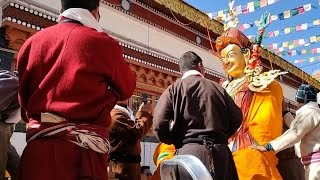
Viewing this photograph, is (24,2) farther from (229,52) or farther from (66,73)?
(66,73)

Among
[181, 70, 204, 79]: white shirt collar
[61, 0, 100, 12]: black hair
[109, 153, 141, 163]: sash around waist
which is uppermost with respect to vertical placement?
[61, 0, 100, 12]: black hair

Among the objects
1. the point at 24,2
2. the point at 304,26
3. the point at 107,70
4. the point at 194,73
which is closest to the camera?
the point at 107,70

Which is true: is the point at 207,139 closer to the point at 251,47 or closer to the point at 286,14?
the point at 251,47

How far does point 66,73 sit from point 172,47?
626 cm

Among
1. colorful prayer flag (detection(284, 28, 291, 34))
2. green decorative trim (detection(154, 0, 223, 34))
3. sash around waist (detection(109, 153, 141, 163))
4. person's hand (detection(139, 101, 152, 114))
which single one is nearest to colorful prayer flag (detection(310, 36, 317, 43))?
colorful prayer flag (detection(284, 28, 291, 34))

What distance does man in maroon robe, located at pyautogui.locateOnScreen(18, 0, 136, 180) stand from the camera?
1.54 m

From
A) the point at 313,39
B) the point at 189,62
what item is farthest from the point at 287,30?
the point at 189,62

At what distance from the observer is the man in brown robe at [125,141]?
117 inches

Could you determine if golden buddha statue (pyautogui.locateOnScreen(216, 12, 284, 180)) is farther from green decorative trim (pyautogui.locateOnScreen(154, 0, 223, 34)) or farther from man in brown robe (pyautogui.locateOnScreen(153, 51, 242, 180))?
green decorative trim (pyautogui.locateOnScreen(154, 0, 223, 34))

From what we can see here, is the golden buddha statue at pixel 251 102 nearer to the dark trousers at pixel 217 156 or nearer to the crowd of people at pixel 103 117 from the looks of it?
the crowd of people at pixel 103 117

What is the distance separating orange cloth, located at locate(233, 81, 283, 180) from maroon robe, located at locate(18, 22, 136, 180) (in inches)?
68.1

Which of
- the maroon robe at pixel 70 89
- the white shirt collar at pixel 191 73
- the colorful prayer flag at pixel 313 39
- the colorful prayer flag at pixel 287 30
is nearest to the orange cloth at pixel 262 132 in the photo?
the white shirt collar at pixel 191 73

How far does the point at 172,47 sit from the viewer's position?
7758mm

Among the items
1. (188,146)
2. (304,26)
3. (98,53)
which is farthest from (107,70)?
(304,26)
